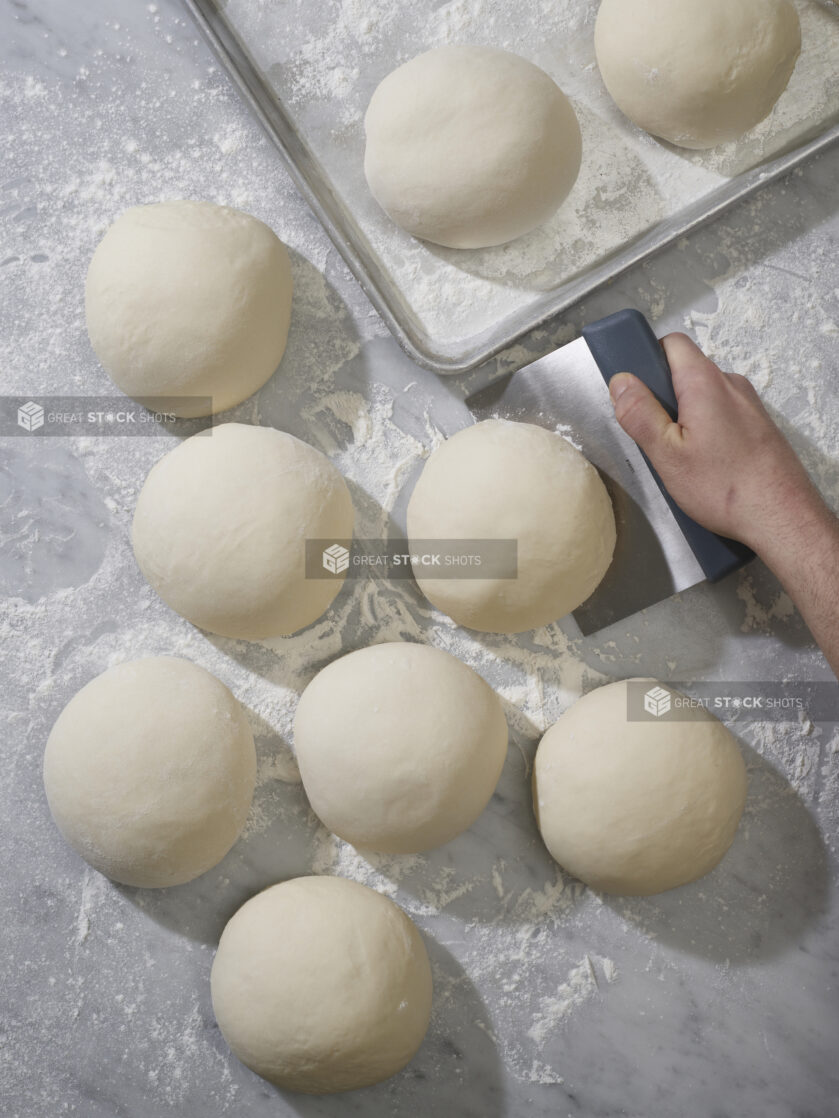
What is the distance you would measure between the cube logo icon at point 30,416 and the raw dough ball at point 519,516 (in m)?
0.59

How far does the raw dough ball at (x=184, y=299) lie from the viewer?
3.67 feet

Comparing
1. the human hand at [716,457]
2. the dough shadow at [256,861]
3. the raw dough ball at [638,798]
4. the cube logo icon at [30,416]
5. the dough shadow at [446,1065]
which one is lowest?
the dough shadow at [446,1065]

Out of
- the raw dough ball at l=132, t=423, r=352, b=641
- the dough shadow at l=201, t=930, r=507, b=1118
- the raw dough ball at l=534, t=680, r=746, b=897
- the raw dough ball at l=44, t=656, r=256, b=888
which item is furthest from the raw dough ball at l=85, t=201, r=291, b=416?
the dough shadow at l=201, t=930, r=507, b=1118

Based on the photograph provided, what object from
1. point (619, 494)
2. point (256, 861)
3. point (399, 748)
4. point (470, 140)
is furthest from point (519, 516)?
point (256, 861)

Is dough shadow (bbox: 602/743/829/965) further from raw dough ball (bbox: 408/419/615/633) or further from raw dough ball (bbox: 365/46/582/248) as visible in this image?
raw dough ball (bbox: 365/46/582/248)

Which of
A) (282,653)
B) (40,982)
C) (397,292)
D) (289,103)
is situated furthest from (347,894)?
(289,103)

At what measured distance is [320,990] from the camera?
3.58ft

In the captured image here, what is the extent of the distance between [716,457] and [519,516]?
290mm

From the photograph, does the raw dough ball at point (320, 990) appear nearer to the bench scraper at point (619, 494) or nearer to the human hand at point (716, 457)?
the bench scraper at point (619, 494)

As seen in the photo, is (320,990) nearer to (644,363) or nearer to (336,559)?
(336,559)

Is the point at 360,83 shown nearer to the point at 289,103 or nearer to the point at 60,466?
the point at 289,103

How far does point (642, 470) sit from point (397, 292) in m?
0.46

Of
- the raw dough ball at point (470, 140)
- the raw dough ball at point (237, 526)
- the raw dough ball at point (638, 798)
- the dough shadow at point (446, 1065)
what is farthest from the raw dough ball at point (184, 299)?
the dough shadow at point (446, 1065)

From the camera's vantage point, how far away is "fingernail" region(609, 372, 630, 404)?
1152 millimetres
